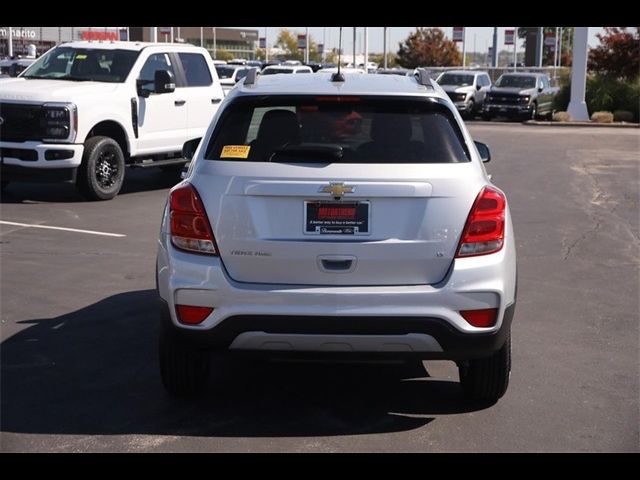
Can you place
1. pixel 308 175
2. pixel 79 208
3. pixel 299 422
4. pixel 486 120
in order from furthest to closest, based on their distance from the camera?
1. pixel 486 120
2. pixel 79 208
3. pixel 299 422
4. pixel 308 175

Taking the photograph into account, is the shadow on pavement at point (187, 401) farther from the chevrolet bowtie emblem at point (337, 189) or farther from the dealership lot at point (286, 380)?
the chevrolet bowtie emblem at point (337, 189)

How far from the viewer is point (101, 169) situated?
1323 cm

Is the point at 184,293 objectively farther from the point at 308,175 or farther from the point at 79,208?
the point at 79,208

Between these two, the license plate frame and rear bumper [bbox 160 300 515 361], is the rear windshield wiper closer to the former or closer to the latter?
the license plate frame

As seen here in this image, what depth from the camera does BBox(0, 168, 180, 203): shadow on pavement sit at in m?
13.3

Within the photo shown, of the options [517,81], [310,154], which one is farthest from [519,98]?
[310,154]

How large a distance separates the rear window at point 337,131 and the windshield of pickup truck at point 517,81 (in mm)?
31337

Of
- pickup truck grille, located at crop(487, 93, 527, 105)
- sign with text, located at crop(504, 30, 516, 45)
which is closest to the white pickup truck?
pickup truck grille, located at crop(487, 93, 527, 105)

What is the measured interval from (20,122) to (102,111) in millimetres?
1073

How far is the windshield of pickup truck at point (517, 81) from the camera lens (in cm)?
3553

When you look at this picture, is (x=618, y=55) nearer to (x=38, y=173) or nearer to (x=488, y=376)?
(x=38, y=173)

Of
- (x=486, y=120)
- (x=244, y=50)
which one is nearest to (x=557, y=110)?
(x=486, y=120)
